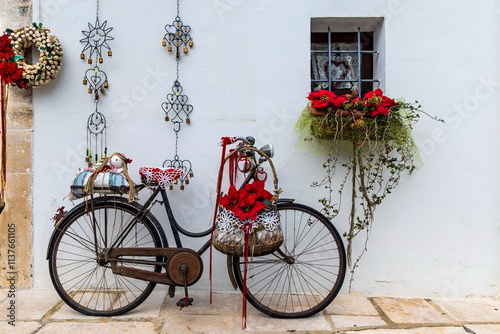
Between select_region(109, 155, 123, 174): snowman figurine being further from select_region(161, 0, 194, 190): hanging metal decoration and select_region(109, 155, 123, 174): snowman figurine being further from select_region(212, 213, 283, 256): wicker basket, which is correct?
select_region(212, 213, 283, 256): wicker basket

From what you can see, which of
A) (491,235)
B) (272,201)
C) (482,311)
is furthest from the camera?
(491,235)

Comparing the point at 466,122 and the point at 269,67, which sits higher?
the point at 269,67

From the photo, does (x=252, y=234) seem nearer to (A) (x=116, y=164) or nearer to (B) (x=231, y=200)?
(B) (x=231, y=200)

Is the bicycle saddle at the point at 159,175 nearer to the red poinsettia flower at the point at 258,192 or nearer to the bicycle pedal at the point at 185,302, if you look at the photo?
the red poinsettia flower at the point at 258,192

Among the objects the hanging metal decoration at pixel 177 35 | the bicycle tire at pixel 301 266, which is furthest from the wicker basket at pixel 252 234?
the hanging metal decoration at pixel 177 35

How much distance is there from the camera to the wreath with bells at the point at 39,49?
3.38 m

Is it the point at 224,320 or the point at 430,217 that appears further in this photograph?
the point at 430,217

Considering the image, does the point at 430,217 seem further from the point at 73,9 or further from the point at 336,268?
the point at 73,9

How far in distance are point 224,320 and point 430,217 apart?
1.78 meters

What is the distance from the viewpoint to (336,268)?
11.8 feet

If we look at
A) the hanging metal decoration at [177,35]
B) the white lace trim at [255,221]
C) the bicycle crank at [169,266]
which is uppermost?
the hanging metal decoration at [177,35]

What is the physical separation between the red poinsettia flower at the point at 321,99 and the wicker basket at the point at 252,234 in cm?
69

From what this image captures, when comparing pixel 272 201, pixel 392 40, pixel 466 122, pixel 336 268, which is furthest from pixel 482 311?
pixel 392 40

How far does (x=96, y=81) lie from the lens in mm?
3568
